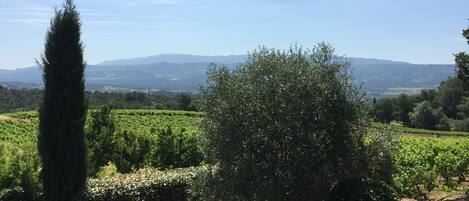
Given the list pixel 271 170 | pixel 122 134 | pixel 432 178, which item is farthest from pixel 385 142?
pixel 122 134

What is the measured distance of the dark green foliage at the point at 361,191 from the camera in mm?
9258

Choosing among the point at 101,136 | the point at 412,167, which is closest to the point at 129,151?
the point at 101,136

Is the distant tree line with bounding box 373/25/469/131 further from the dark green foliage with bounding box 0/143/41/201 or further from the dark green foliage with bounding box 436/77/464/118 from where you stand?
the dark green foliage with bounding box 0/143/41/201

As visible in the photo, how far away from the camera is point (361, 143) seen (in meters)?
11.5

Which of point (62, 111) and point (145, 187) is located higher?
point (62, 111)

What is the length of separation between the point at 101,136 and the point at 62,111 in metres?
10.8

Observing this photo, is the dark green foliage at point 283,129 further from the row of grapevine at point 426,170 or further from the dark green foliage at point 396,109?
the dark green foliage at point 396,109

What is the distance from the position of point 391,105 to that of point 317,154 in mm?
98468

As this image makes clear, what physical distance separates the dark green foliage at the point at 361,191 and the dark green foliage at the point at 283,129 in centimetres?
116

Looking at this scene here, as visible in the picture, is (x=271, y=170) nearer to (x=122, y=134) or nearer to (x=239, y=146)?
(x=239, y=146)

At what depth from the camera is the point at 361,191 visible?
928cm

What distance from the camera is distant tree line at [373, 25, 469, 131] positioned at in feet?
277

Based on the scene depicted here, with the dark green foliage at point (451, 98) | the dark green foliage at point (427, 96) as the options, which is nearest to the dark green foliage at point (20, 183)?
the dark green foliage at point (451, 98)

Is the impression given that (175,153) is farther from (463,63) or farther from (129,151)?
(463,63)
